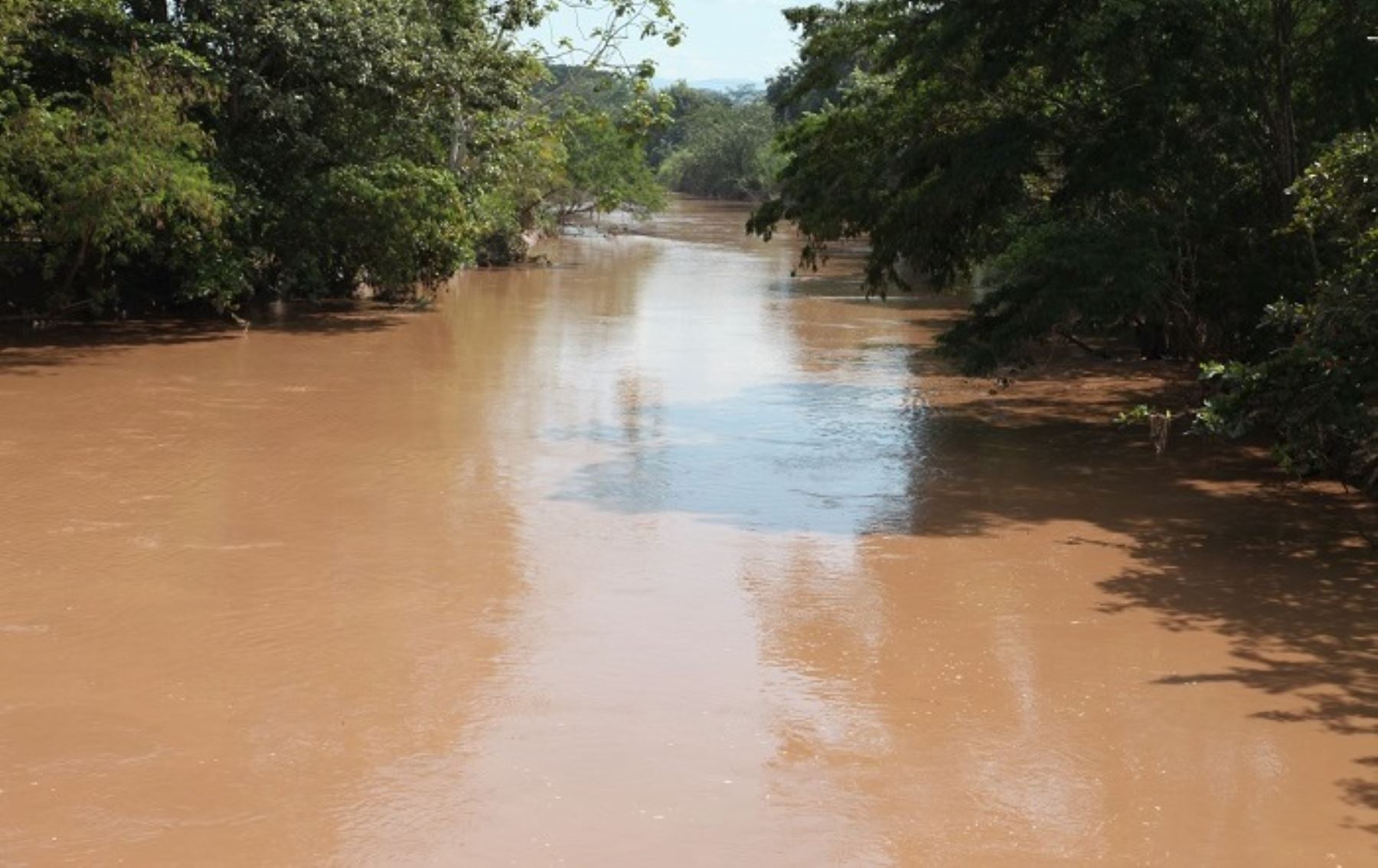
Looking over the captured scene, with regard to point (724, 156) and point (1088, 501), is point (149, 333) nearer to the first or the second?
point (1088, 501)

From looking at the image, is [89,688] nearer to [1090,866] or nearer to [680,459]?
[1090,866]

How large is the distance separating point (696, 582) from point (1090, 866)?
444 cm

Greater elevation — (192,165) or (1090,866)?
(192,165)

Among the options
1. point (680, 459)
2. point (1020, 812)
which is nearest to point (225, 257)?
point (680, 459)

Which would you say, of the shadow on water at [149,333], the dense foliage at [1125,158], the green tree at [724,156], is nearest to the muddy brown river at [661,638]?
the dense foliage at [1125,158]

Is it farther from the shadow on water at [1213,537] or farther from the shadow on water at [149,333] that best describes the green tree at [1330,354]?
the shadow on water at [149,333]

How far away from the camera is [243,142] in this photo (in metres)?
23.1

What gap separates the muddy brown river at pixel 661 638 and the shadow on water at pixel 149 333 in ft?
6.58

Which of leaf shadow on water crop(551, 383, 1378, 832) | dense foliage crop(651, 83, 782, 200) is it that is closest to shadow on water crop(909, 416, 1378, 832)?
leaf shadow on water crop(551, 383, 1378, 832)

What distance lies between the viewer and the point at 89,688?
798 cm

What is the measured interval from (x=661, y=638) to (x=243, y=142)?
16.3 meters

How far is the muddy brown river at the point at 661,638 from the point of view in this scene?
261 inches

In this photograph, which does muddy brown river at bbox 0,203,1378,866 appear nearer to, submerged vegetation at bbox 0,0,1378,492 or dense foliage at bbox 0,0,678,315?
submerged vegetation at bbox 0,0,1378,492

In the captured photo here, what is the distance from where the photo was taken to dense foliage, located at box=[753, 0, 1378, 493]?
1341cm
